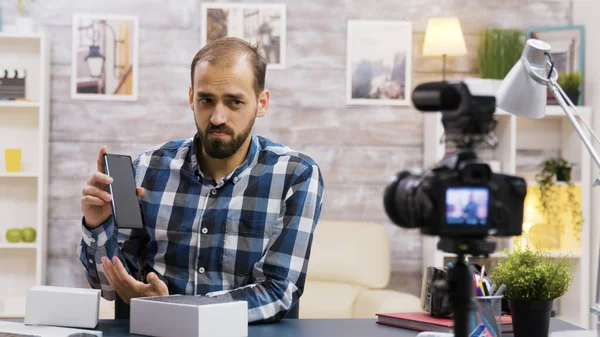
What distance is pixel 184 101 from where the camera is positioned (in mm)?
4207

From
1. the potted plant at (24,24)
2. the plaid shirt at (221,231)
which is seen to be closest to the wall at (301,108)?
the potted plant at (24,24)

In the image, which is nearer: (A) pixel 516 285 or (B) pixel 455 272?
(B) pixel 455 272

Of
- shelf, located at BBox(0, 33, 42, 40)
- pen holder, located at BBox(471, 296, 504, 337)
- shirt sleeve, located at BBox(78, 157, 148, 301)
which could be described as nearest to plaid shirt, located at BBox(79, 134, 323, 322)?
shirt sleeve, located at BBox(78, 157, 148, 301)

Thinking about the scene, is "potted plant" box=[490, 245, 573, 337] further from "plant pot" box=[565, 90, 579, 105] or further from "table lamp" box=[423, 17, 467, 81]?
"plant pot" box=[565, 90, 579, 105]

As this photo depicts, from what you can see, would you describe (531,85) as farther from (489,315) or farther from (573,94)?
(573,94)

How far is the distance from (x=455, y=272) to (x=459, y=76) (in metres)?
3.41

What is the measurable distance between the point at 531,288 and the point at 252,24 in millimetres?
2895

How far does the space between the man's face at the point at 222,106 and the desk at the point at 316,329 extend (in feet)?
1.46

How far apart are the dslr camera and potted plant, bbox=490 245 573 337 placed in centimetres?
52

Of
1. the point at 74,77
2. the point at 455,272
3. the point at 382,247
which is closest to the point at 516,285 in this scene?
the point at 455,272

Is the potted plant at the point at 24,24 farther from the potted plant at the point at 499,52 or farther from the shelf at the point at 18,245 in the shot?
the potted plant at the point at 499,52

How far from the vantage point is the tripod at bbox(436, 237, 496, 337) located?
104 centimetres

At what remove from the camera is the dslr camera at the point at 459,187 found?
1.06 m

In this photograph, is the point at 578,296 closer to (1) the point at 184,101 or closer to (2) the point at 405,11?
(2) the point at 405,11
